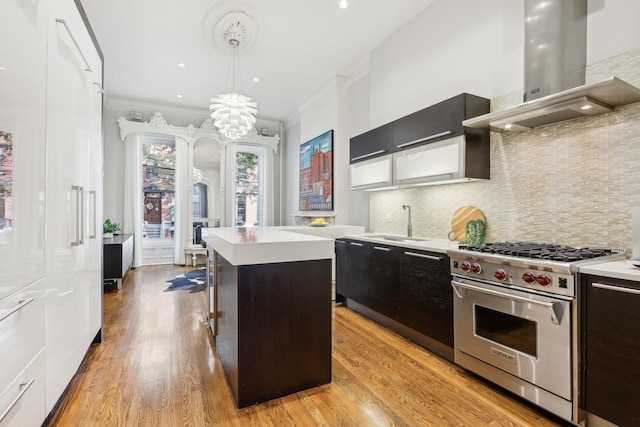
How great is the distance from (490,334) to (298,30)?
382 centimetres

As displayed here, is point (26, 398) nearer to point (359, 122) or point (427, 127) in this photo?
point (427, 127)

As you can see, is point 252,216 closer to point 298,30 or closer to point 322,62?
point 322,62

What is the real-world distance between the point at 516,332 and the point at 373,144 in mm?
2393

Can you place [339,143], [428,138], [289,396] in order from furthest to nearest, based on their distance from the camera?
[339,143]
[428,138]
[289,396]

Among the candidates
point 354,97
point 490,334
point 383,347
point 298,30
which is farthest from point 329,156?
point 490,334

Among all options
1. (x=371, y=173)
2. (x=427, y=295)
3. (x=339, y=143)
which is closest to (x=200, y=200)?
(x=339, y=143)

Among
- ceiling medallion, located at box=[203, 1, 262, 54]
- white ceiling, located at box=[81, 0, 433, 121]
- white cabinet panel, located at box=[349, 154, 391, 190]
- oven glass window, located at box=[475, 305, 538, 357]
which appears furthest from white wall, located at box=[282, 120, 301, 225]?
oven glass window, located at box=[475, 305, 538, 357]

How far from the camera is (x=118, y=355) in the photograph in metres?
2.54

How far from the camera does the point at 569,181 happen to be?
2209 mm

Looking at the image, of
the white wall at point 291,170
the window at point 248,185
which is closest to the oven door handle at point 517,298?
the white wall at point 291,170

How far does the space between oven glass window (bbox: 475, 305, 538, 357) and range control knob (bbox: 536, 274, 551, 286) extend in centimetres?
26

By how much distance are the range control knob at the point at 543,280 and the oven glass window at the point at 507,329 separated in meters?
0.26

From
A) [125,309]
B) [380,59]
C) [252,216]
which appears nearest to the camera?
[125,309]

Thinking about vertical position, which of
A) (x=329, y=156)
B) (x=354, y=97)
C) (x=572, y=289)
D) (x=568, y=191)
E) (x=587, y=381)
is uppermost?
(x=354, y=97)
